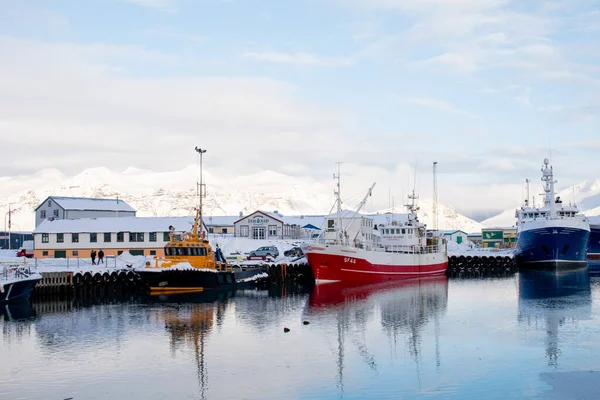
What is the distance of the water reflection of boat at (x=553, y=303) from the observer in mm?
37656

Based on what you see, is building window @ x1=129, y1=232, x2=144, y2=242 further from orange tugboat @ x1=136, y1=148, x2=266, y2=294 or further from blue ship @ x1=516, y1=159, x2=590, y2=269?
blue ship @ x1=516, y1=159, x2=590, y2=269

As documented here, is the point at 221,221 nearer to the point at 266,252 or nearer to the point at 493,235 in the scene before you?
the point at 266,252

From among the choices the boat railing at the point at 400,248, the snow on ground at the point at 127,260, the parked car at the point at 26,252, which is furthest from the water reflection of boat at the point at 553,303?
the parked car at the point at 26,252

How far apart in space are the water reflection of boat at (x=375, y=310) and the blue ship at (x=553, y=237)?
27220 mm

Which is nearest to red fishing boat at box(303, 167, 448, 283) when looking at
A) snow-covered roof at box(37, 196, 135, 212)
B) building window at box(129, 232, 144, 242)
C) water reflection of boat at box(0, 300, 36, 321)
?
building window at box(129, 232, 144, 242)

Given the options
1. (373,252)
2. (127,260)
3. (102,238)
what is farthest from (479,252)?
(127,260)

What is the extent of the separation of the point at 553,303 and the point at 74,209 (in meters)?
85.4

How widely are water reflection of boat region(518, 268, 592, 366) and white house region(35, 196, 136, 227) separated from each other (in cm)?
6947

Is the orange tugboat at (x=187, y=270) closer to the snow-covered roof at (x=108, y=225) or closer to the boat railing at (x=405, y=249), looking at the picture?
the boat railing at (x=405, y=249)

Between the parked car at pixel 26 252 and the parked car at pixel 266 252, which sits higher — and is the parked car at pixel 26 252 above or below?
above

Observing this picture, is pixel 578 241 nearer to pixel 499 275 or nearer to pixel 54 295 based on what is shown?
pixel 499 275

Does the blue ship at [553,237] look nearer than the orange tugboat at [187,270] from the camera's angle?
No

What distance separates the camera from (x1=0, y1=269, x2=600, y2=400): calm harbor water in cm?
2573

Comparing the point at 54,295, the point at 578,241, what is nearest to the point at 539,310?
the point at 54,295
